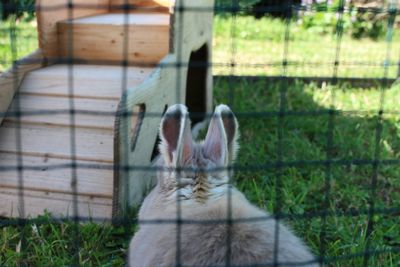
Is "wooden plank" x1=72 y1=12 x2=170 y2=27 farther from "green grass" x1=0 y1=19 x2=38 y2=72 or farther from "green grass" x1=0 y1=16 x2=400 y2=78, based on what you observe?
"green grass" x1=0 y1=16 x2=400 y2=78

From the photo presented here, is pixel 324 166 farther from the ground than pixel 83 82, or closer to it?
closer to it

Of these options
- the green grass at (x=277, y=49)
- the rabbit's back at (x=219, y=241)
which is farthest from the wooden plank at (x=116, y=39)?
the rabbit's back at (x=219, y=241)

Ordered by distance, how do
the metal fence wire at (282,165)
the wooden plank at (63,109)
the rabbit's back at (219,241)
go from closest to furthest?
1. the rabbit's back at (219,241)
2. the metal fence wire at (282,165)
3. the wooden plank at (63,109)

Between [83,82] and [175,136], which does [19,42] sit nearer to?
[83,82]

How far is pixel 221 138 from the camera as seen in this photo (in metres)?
2.19

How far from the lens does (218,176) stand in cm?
217

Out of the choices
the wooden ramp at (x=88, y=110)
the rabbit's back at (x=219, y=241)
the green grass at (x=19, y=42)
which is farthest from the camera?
the green grass at (x=19, y=42)

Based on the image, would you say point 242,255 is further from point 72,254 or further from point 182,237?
point 72,254

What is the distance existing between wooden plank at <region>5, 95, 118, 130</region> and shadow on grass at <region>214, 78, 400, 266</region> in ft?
2.44

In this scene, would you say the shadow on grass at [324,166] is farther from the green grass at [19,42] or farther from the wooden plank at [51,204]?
the green grass at [19,42]

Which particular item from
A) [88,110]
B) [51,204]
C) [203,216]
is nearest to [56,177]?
[51,204]

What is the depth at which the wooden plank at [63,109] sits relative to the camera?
3.08m

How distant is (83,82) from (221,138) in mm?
1397

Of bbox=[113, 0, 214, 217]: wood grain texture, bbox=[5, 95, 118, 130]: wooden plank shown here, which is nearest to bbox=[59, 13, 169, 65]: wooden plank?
bbox=[113, 0, 214, 217]: wood grain texture
